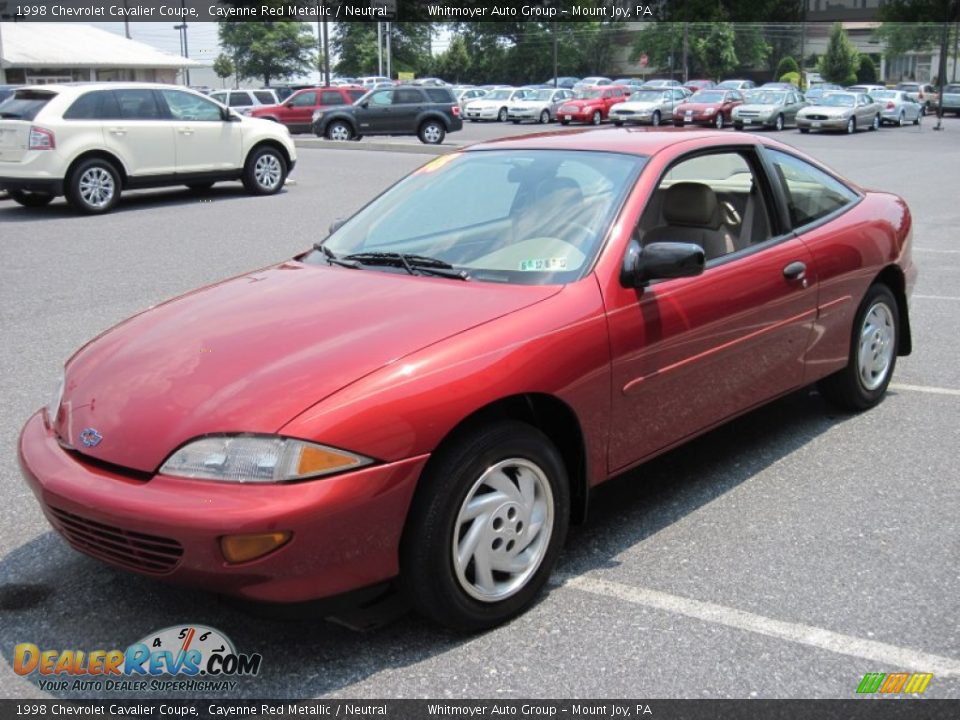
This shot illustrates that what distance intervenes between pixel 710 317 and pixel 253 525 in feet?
7.01

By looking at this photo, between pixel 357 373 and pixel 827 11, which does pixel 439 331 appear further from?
pixel 827 11

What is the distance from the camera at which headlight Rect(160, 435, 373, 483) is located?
289 centimetres

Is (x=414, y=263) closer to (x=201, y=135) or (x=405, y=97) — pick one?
(x=201, y=135)

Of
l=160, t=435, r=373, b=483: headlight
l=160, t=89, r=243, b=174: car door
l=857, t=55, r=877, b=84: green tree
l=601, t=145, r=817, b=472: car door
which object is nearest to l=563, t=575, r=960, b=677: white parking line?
l=601, t=145, r=817, b=472: car door

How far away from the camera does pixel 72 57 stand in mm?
48875

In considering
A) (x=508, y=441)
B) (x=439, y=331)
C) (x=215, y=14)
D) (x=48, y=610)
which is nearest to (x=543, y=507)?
(x=508, y=441)

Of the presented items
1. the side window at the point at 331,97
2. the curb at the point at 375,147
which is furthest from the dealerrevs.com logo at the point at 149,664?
the side window at the point at 331,97

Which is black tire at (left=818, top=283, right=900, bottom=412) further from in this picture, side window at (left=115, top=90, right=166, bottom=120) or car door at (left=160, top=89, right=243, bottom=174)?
car door at (left=160, top=89, right=243, bottom=174)

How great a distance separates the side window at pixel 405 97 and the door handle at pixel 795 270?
26.6 meters

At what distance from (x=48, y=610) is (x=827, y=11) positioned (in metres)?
109

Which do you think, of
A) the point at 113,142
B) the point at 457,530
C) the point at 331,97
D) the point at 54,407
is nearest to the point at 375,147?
the point at 331,97

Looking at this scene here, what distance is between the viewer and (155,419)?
309 centimetres

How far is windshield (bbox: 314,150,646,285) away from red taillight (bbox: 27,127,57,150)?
32.9ft

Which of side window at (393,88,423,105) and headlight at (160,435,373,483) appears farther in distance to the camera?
side window at (393,88,423,105)
